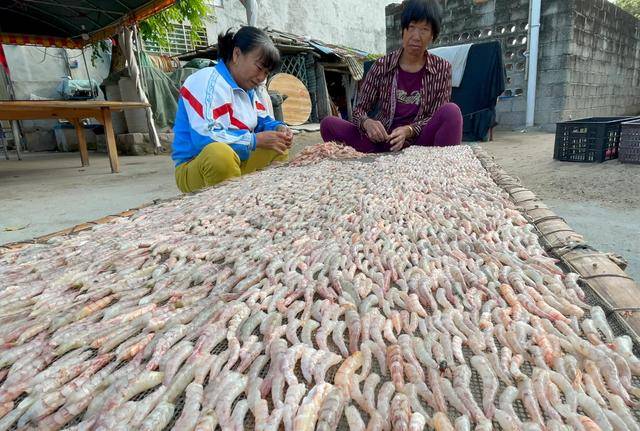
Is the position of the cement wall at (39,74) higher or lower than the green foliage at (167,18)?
lower

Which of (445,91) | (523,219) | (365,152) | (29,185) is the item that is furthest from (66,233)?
(29,185)

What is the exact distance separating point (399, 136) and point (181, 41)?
7.82 meters

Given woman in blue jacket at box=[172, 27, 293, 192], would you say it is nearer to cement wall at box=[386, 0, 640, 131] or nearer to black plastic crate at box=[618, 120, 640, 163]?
black plastic crate at box=[618, 120, 640, 163]

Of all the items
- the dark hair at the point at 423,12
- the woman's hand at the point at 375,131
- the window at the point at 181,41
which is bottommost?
the woman's hand at the point at 375,131

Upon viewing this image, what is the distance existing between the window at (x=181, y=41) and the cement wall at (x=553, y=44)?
176 inches

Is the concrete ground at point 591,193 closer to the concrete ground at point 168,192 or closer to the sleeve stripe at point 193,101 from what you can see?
the concrete ground at point 168,192

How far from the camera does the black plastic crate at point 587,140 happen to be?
353cm

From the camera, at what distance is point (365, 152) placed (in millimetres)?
2842

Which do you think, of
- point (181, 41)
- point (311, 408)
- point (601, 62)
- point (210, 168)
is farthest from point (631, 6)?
point (311, 408)

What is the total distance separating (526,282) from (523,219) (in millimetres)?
468

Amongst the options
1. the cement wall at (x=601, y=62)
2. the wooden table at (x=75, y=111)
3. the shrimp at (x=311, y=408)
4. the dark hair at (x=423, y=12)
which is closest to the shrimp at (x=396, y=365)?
the shrimp at (x=311, y=408)

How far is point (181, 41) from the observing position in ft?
28.0

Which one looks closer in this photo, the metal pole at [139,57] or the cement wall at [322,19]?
the metal pole at [139,57]

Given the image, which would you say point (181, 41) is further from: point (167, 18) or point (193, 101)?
point (193, 101)
